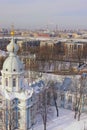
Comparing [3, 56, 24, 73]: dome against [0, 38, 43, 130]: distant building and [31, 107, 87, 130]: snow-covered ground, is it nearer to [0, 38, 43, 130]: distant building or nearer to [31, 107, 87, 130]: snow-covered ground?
[0, 38, 43, 130]: distant building

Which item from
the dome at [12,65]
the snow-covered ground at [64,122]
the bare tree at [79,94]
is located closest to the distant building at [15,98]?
the dome at [12,65]

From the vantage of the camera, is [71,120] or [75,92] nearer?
[71,120]

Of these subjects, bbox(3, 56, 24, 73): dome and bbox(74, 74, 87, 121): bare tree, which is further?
bbox(74, 74, 87, 121): bare tree

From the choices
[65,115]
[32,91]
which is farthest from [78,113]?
[32,91]

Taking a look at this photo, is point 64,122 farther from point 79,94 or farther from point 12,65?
point 12,65

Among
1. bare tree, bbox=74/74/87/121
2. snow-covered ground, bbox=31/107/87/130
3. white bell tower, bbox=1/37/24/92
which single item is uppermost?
white bell tower, bbox=1/37/24/92

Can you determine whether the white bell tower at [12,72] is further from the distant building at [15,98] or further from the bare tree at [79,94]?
the bare tree at [79,94]

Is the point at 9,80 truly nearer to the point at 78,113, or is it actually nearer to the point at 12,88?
the point at 12,88

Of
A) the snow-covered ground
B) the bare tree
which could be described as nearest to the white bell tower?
the snow-covered ground

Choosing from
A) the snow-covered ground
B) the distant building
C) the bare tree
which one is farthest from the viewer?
the bare tree
